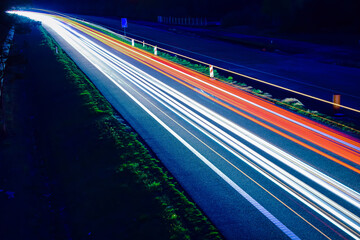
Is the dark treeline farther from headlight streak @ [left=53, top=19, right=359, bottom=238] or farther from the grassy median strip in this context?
the grassy median strip

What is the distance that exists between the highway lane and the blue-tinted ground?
4.04 metres

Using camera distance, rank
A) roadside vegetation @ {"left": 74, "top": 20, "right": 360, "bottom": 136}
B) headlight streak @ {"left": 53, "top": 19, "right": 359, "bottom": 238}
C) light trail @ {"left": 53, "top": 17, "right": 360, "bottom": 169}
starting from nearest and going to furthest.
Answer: headlight streak @ {"left": 53, "top": 19, "right": 359, "bottom": 238} < light trail @ {"left": 53, "top": 17, "right": 360, "bottom": 169} < roadside vegetation @ {"left": 74, "top": 20, "right": 360, "bottom": 136}

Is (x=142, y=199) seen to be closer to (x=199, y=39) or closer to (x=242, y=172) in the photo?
(x=242, y=172)

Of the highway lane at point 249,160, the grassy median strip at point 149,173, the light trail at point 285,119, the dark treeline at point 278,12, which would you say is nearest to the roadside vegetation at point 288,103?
the light trail at point 285,119

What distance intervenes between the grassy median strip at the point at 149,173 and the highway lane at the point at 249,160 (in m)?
0.33

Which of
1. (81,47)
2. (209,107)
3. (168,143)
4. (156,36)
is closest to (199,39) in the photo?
(156,36)

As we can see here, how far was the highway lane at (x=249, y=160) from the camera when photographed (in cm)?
767

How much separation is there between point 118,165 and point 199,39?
3898 centimetres

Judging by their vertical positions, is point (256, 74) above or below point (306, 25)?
below

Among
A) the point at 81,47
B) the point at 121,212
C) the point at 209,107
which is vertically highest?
the point at 81,47

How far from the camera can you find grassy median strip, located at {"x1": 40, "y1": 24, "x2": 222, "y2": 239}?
756cm

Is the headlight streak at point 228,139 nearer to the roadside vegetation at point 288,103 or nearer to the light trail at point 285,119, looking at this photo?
the light trail at point 285,119

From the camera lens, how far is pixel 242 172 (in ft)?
32.2

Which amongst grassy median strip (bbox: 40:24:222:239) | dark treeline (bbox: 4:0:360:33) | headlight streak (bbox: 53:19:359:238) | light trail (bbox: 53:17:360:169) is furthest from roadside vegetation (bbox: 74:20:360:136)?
dark treeline (bbox: 4:0:360:33)
